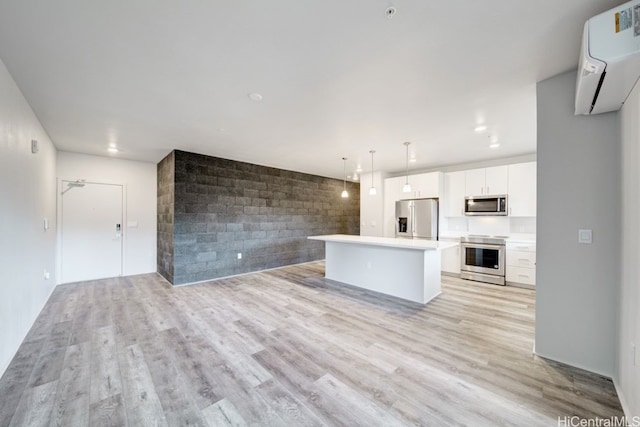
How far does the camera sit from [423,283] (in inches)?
142

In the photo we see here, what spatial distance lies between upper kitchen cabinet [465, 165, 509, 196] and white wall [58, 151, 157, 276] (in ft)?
23.1

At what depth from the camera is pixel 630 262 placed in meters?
1.58

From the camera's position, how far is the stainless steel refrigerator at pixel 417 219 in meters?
5.42

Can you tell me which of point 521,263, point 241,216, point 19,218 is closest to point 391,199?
point 521,263

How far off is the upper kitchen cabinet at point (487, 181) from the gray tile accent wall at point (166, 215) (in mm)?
5994

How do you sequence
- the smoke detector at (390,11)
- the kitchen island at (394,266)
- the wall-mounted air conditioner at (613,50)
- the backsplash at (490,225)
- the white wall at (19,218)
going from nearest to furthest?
→ the wall-mounted air conditioner at (613,50), the smoke detector at (390,11), the white wall at (19,218), the kitchen island at (394,266), the backsplash at (490,225)

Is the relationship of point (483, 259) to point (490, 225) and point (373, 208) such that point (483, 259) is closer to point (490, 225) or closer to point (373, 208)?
point (490, 225)

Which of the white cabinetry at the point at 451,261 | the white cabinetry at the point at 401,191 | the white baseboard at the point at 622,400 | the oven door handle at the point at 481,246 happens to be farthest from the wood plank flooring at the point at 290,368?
the white cabinetry at the point at 401,191

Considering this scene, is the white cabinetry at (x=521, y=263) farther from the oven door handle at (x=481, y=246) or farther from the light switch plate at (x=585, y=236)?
the light switch plate at (x=585, y=236)

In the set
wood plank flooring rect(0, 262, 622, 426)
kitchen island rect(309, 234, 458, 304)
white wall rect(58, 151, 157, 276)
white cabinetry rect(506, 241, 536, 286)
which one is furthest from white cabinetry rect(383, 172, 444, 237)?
white wall rect(58, 151, 157, 276)

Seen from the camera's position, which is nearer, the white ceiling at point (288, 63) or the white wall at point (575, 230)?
the white ceiling at point (288, 63)

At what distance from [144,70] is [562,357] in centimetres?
442

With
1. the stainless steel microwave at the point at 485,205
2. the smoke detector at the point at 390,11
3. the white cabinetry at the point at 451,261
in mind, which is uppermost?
the smoke detector at the point at 390,11
